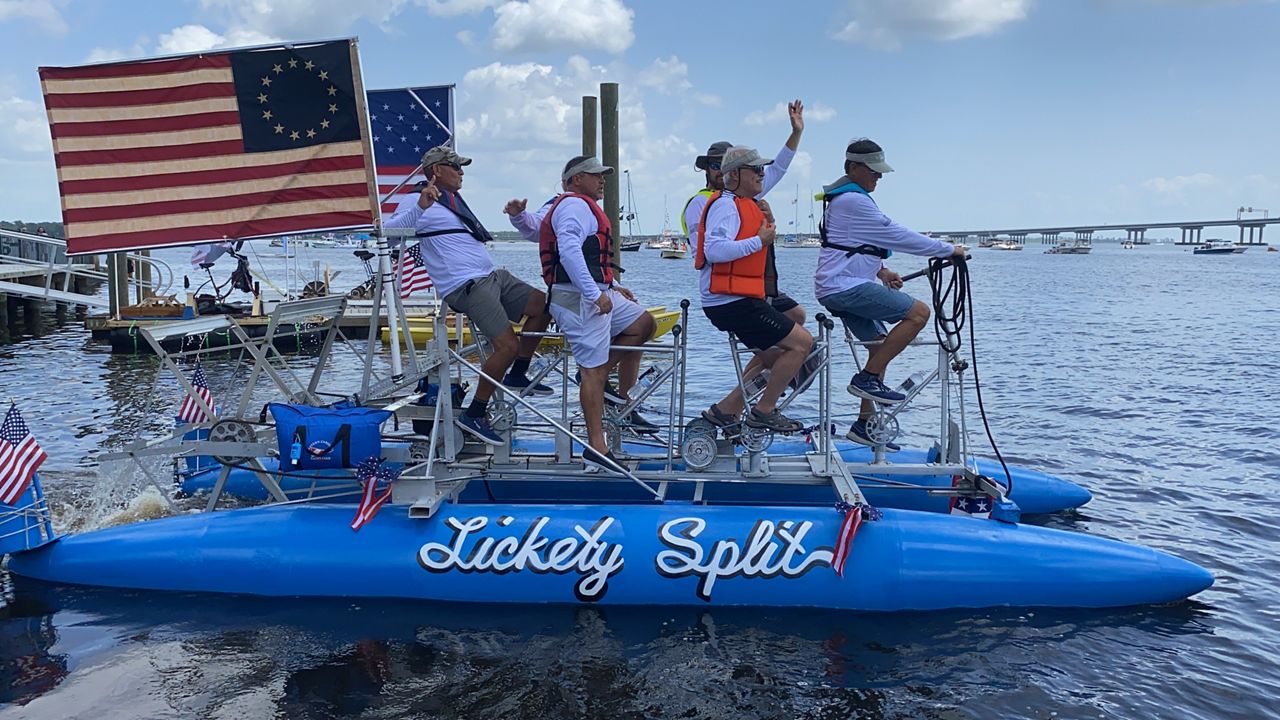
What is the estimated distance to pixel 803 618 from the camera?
7195 mm

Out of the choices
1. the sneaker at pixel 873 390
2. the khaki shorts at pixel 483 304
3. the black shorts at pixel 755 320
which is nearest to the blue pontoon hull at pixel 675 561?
the sneaker at pixel 873 390

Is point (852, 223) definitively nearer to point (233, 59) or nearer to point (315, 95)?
point (315, 95)

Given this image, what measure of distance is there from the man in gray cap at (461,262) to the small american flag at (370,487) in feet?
2.50

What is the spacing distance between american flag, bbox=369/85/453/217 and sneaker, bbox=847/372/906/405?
6170 millimetres

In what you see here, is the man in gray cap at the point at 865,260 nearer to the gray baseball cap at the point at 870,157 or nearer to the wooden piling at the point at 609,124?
the gray baseball cap at the point at 870,157

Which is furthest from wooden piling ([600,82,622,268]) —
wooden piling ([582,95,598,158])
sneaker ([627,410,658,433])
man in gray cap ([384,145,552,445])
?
man in gray cap ([384,145,552,445])

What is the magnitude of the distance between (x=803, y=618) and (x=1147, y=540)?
4.45m

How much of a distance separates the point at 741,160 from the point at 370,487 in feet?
12.5

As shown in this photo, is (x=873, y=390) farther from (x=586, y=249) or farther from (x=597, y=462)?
(x=586, y=249)

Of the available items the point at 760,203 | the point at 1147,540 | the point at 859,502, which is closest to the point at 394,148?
the point at 760,203

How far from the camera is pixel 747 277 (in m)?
7.20

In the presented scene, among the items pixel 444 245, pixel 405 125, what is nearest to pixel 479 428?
pixel 444 245

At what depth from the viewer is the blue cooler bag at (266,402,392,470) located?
7.09 m

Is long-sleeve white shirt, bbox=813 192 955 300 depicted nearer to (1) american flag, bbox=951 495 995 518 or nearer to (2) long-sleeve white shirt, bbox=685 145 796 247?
(2) long-sleeve white shirt, bbox=685 145 796 247
